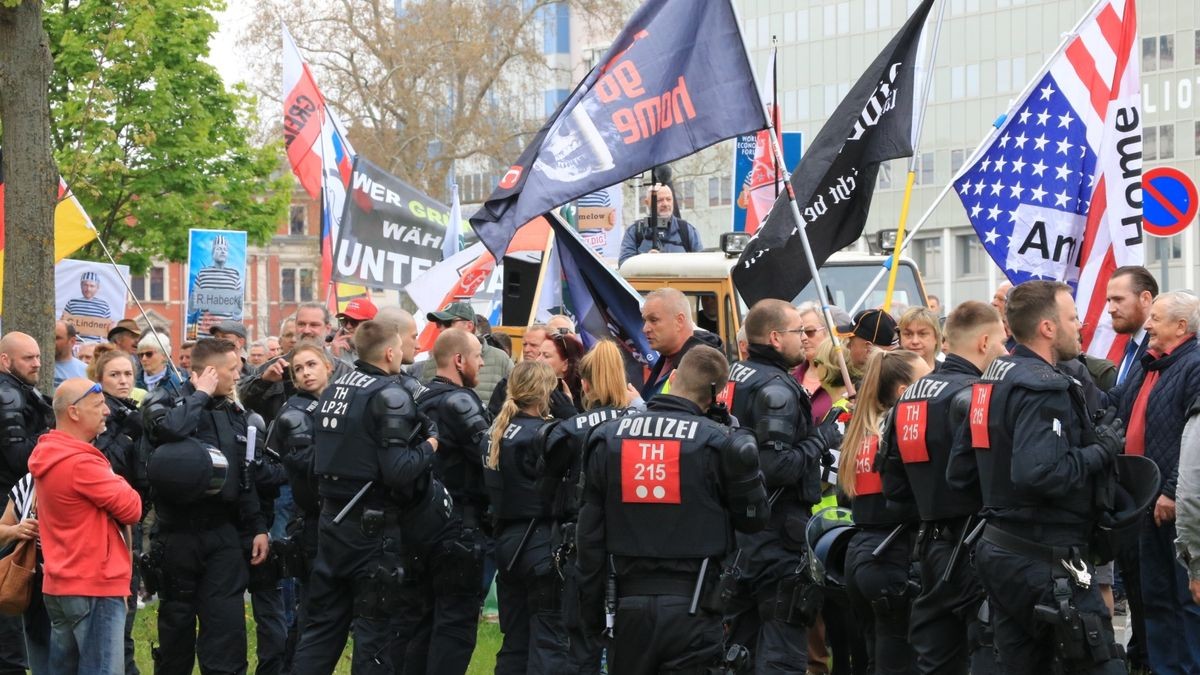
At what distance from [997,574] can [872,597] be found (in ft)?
3.72

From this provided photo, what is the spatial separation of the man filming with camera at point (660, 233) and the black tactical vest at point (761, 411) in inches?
264

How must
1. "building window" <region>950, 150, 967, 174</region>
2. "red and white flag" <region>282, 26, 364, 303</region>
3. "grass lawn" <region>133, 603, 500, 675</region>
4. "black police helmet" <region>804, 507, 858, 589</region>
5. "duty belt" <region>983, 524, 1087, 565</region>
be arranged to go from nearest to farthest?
"duty belt" <region>983, 524, 1087, 565</region> < "black police helmet" <region>804, 507, 858, 589</region> < "grass lawn" <region>133, 603, 500, 675</region> < "red and white flag" <region>282, 26, 364, 303</region> < "building window" <region>950, 150, 967, 174</region>

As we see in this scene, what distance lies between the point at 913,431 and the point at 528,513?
94.5 inches

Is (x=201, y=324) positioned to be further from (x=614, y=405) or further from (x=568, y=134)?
(x=614, y=405)

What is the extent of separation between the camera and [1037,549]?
23.3 ft

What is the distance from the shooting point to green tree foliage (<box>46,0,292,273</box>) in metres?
37.3

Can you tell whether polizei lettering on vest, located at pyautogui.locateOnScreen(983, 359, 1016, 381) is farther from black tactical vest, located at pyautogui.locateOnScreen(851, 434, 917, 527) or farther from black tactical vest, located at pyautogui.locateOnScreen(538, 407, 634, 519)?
black tactical vest, located at pyautogui.locateOnScreen(538, 407, 634, 519)

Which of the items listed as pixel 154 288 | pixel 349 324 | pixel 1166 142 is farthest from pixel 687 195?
pixel 349 324

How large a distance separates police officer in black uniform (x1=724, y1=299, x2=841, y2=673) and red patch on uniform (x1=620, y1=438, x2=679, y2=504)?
1385mm

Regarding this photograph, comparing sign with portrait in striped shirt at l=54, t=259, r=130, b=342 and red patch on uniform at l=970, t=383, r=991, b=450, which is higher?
sign with portrait in striped shirt at l=54, t=259, r=130, b=342

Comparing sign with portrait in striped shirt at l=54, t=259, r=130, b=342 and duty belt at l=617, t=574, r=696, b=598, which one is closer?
duty belt at l=617, t=574, r=696, b=598

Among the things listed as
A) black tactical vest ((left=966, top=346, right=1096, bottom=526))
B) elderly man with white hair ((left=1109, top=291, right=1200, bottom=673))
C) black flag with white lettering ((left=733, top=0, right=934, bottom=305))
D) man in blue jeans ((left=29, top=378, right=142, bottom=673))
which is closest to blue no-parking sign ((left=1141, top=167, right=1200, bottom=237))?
black flag with white lettering ((left=733, top=0, right=934, bottom=305))

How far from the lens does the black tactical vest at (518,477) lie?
9086 mm

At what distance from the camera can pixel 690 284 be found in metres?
14.4
